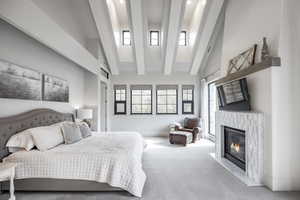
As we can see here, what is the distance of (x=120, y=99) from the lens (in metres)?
8.20

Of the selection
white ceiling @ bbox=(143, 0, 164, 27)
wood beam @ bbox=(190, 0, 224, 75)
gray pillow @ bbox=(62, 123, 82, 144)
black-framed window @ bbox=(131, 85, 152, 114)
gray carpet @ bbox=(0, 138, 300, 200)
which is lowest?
gray carpet @ bbox=(0, 138, 300, 200)

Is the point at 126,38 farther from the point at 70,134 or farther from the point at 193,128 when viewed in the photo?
the point at 70,134

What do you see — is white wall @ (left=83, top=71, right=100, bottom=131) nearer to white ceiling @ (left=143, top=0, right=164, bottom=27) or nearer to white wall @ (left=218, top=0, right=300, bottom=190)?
white ceiling @ (left=143, top=0, right=164, bottom=27)

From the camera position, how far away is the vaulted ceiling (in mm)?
4824

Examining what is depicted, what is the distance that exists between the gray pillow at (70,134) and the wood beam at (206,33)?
4729 millimetres

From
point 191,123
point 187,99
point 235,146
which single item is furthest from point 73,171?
point 187,99

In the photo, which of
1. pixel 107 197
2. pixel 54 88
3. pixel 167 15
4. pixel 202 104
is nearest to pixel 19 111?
pixel 54 88

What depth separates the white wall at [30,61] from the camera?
2936 mm

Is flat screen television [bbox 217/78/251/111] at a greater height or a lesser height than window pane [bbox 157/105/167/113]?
greater

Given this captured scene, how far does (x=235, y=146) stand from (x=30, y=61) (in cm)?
463

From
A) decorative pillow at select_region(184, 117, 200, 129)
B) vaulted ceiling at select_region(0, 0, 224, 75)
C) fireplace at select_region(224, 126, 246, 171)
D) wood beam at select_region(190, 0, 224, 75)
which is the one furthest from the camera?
decorative pillow at select_region(184, 117, 200, 129)

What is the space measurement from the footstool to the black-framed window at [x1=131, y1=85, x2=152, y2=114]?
2.21 m

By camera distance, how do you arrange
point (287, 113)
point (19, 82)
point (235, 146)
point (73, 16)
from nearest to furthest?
point (287, 113) < point (19, 82) < point (235, 146) < point (73, 16)

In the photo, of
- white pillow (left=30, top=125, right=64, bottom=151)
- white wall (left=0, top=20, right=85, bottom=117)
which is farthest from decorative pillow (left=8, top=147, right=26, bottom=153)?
white wall (left=0, top=20, right=85, bottom=117)
